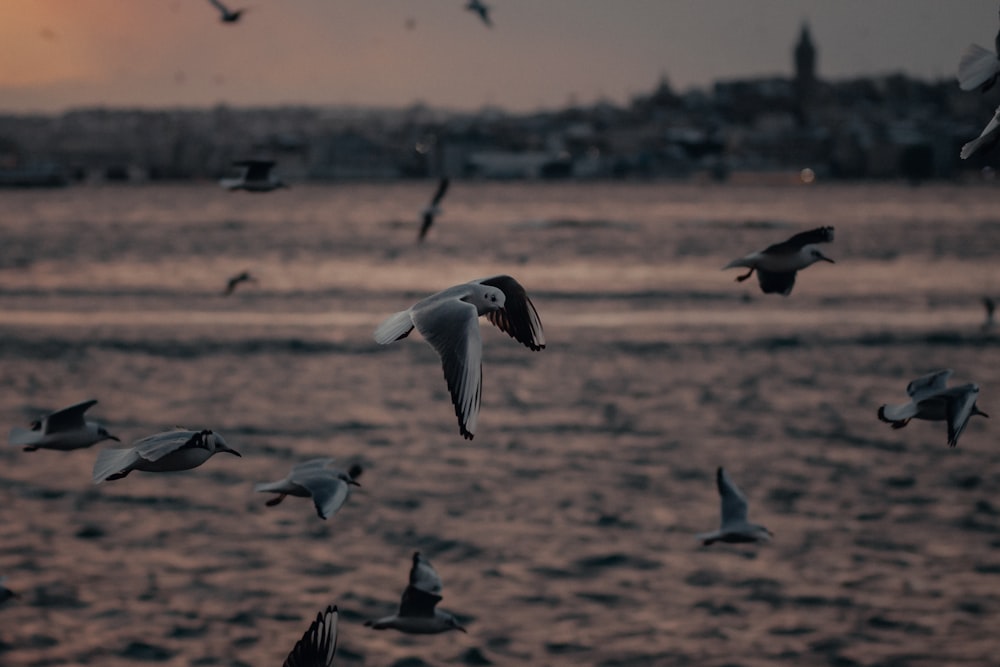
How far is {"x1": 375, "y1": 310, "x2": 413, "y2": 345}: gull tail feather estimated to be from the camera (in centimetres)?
512

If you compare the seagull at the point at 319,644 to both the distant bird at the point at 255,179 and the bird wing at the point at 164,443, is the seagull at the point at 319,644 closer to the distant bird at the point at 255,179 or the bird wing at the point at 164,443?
the bird wing at the point at 164,443

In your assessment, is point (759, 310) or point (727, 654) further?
point (759, 310)

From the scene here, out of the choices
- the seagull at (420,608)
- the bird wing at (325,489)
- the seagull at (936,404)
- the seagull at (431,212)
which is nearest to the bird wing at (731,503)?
the seagull at (420,608)

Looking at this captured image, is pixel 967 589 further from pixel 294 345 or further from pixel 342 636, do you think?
pixel 294 345

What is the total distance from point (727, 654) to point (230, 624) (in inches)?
198

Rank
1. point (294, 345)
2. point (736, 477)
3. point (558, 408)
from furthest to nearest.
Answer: point (294, 345) < point (558, 408) < point (736, 477)

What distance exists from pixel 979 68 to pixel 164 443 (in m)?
3.17

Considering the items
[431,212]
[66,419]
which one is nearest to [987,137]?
[66,419]

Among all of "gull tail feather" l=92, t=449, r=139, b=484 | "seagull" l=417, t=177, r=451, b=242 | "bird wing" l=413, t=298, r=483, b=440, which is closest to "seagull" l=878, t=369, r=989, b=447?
"bird wing" l=413, t=298, r=483, b=440

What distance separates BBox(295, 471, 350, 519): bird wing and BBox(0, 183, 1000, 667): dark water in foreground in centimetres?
811

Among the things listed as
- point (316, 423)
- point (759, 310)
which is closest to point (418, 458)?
point (316, 423)

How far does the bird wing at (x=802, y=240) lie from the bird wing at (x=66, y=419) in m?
3.12

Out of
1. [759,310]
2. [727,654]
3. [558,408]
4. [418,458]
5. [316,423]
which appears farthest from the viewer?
[759,310]

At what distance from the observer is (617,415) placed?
96.0 feet
